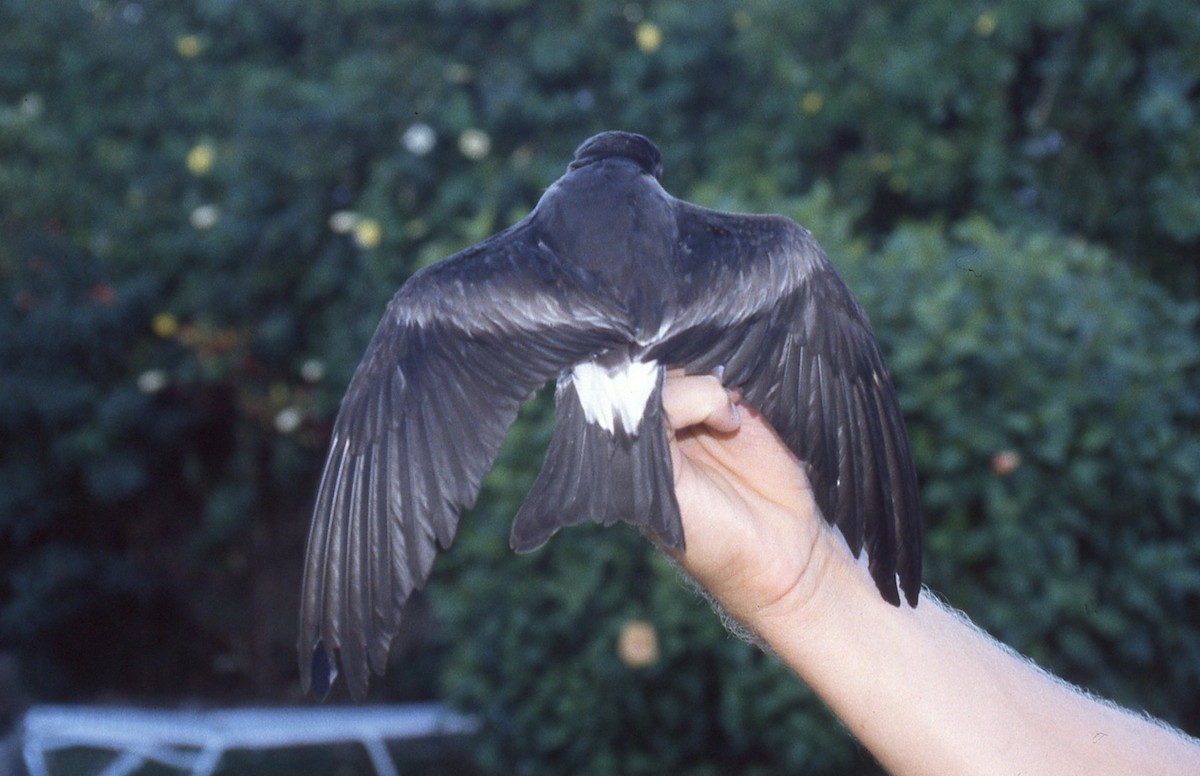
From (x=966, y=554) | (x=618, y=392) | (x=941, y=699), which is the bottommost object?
(x=966, y=554)

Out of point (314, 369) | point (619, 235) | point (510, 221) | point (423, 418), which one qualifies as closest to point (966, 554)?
point (619, 235)

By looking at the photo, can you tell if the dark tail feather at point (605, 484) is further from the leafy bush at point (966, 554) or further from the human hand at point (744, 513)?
the leafy bush at point (966, 554)

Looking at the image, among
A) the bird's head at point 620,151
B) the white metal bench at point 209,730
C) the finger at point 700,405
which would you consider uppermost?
the bird's head at point 620,151

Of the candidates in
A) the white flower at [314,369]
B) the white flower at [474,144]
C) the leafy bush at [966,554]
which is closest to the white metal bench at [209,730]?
the leafy bush at [966,554]

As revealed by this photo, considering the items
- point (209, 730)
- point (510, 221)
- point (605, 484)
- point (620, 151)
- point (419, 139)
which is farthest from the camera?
point (209, 730)

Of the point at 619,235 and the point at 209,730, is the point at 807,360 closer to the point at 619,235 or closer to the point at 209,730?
the point at 619,235

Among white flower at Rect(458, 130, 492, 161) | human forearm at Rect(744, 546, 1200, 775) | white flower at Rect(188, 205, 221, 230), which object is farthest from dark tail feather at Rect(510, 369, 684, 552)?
white flower at Rect(188, 205, 221, 230)

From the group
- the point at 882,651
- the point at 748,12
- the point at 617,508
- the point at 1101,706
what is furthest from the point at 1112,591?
the point at 748,12
